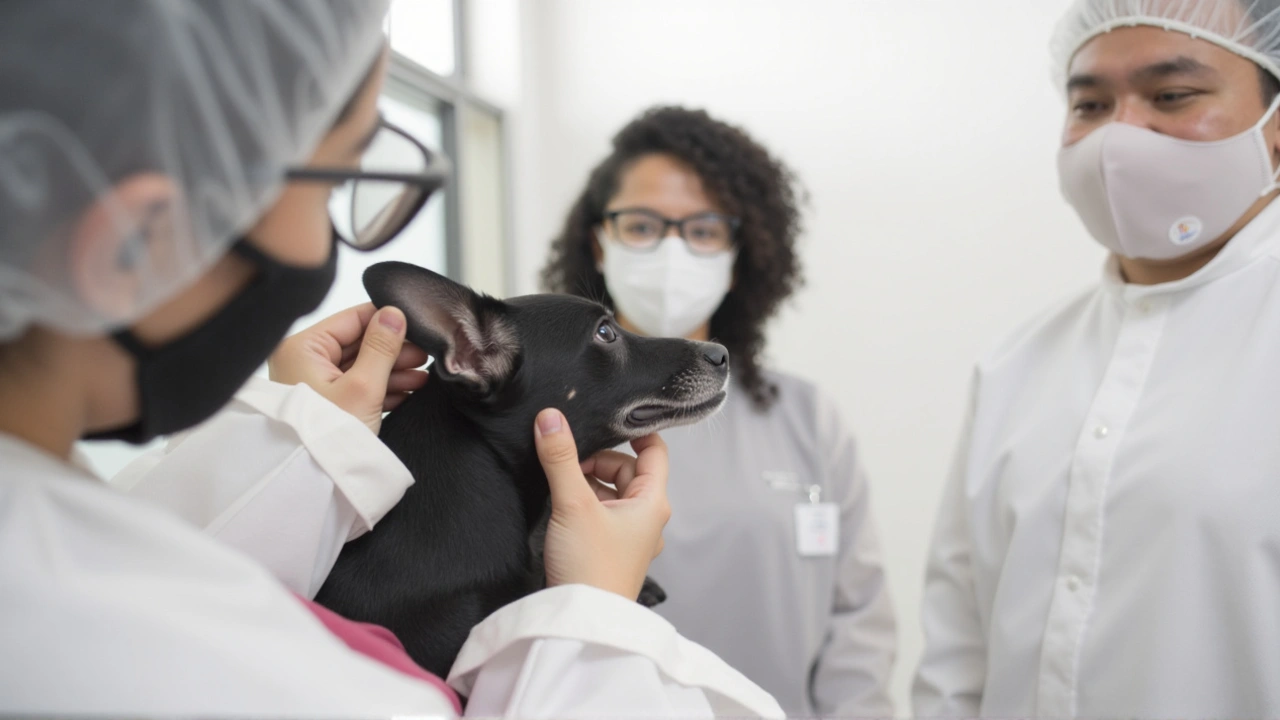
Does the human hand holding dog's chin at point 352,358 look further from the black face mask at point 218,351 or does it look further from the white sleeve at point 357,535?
the black face mask at point 218,351

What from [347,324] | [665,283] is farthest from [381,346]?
[665,283]

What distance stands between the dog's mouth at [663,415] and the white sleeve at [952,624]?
68 cm

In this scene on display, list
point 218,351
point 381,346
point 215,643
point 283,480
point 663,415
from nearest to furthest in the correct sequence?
point 215,643 → point 218,351 → point 283,480 → point 381,346 → point 663,415

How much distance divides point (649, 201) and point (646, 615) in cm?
135

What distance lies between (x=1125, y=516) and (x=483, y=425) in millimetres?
989

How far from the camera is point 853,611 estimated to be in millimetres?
1929

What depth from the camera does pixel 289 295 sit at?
567 millimetres

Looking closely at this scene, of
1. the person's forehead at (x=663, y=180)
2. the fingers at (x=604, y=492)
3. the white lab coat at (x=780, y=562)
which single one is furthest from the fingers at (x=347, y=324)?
the person's forehead at (x=663, y=180)

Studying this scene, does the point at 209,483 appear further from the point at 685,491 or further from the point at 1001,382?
the point at 1001,382

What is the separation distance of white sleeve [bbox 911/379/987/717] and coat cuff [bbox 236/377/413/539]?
1.11m

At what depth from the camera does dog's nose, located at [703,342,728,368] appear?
1.20 meters

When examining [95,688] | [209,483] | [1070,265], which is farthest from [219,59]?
[1070,265]

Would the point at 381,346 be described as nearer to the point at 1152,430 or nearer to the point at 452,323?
the point at 452,323

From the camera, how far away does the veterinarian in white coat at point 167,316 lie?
0.44m
